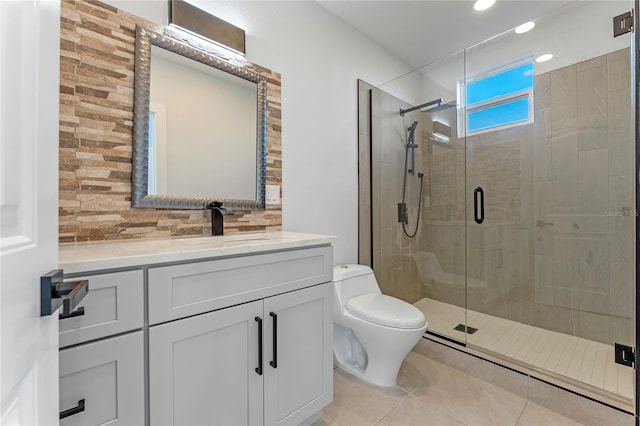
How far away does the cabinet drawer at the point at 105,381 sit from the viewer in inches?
29.3

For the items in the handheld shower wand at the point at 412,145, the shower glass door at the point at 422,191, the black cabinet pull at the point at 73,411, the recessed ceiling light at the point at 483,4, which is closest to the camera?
the black cabinet pull at the point at 73,411

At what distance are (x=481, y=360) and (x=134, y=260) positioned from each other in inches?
80.1

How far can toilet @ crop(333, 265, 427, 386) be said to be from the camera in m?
1.60

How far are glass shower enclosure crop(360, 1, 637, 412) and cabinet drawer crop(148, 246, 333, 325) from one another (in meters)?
1.16

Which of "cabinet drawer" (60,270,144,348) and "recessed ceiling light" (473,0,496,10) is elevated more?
"recessed ceiling light" (473,0,496,10)

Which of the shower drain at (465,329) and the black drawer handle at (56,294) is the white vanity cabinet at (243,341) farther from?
A: the shower drain at (465,329)

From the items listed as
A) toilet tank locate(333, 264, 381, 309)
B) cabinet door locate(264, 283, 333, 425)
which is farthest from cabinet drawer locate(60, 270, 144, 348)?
toilet tank locate(333, 264, 381, 309)

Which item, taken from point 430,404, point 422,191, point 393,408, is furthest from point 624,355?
point 422,191

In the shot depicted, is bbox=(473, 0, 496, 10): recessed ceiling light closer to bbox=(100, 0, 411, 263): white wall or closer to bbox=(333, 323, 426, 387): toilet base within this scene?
bbox=(100, 0, 411, 263): white wall

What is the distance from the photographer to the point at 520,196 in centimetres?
222

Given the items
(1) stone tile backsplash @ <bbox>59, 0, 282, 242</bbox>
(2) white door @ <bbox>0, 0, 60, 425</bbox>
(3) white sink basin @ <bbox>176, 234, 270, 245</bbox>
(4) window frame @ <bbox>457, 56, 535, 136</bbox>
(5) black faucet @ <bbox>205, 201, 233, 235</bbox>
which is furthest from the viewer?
(4) window frame @ <bbox>457, 56, 535, 136</bbox>

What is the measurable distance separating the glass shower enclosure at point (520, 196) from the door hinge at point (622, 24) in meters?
0.04

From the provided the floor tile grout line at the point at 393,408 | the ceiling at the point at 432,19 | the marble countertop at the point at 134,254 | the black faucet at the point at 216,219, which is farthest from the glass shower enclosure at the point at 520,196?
the marble countertop at the point at 134,254

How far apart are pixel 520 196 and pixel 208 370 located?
93.2 inches
